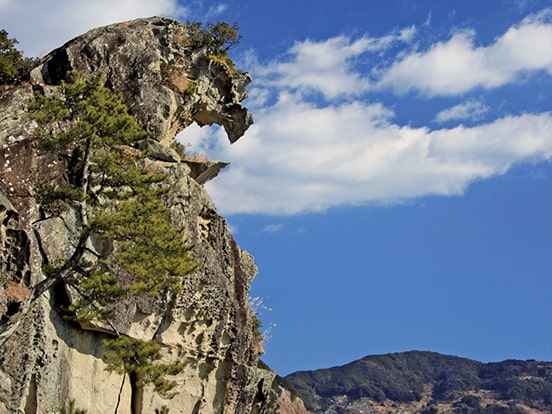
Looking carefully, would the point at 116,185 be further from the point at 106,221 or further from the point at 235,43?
the point at 235,43

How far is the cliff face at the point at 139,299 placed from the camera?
82.5 ft

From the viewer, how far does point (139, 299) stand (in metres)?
29.3

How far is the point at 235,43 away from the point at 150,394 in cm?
1992

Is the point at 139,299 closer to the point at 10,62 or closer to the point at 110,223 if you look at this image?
the point at 110,223

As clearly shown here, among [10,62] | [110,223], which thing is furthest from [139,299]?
[10,62]

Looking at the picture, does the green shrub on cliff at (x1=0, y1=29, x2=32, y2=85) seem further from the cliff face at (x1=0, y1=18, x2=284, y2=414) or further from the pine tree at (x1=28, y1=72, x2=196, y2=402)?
the pine tree at (x1=28, y1=72, x2=196, y2=402)

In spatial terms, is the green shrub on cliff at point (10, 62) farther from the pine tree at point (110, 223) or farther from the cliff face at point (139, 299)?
the pine tree at point (110, 223)

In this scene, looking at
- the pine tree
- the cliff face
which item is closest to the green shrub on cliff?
the cliff face

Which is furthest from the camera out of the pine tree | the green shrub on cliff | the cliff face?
the green shrub on cliff

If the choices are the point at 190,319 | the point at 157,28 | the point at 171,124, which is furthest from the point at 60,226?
the point at 157,28

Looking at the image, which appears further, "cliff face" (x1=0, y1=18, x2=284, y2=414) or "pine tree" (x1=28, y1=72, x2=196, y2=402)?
"cliff face" (x1=0, y1=18, x2=284, y2=414)

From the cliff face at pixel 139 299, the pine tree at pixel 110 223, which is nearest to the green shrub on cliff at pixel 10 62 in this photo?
the cliff face at pixel 139 299

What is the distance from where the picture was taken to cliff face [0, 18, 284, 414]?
2516 cm

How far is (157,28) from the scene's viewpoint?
3662 cm
